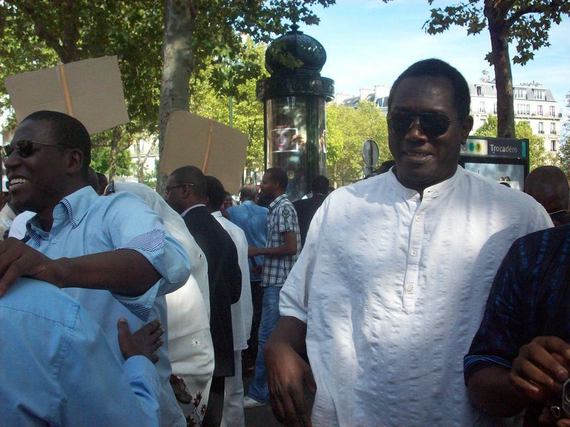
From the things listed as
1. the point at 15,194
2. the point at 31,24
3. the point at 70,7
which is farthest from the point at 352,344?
the point at 31,24

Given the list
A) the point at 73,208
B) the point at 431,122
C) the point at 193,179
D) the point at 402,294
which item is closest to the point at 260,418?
the point at 193,179

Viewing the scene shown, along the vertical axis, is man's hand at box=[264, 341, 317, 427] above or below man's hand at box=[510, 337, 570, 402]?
below

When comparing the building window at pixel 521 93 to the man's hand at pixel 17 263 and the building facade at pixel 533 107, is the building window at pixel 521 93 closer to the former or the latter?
the building facade at pixel 533 107

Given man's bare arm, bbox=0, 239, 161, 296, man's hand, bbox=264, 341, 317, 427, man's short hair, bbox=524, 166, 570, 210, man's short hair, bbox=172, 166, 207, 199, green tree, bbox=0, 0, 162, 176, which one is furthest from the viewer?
green tree, bbox=0, 0, 162, 176

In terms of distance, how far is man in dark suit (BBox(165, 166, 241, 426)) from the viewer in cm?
505

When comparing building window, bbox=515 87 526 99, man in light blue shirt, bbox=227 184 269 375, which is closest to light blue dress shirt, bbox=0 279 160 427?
man in light blue shirt, bbox=227 184 269 375

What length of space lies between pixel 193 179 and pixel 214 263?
23.4 inches

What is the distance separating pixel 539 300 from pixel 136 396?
97cm

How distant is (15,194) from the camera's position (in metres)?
2.63

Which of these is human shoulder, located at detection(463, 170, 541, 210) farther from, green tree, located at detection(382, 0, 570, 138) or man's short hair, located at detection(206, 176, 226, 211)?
green tree, located at detection(382, 0, 570, 138)

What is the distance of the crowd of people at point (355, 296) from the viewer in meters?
1.53

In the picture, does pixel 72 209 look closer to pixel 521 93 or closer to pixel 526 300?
pixel 526 300

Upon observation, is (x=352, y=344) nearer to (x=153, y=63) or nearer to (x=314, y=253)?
(x=314, y=253)

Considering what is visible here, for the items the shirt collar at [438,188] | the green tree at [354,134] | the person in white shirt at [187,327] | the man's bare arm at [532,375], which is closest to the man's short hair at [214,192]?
the person in white shirt at [187,327]
